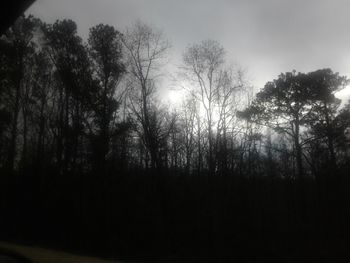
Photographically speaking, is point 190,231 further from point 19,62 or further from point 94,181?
point 19,62

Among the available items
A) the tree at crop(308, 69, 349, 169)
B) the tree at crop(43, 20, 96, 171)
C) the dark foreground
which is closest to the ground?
the dark foreground

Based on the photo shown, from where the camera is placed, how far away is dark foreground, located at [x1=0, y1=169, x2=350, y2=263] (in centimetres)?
2583

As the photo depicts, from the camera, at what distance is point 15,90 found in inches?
1387

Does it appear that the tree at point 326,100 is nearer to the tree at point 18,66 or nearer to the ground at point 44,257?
the ground at point 44,257

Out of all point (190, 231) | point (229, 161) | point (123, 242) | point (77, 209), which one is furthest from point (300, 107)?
point (77, 209)

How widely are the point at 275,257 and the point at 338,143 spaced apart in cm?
1053

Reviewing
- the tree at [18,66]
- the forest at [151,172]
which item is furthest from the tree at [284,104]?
the tree at [18,66]

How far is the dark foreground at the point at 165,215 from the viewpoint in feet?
84.7

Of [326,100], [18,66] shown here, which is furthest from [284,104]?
[18,66]

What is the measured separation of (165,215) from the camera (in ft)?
96.1

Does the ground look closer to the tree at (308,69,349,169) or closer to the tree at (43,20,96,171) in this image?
the tree at (43,20,96,171)

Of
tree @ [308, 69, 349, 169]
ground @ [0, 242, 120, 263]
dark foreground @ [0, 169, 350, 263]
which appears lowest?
ground @ [0, 242, 120, 263]

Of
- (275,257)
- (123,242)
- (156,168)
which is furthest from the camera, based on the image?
(156,168)

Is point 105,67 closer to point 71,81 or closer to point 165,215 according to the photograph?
point 71,81
